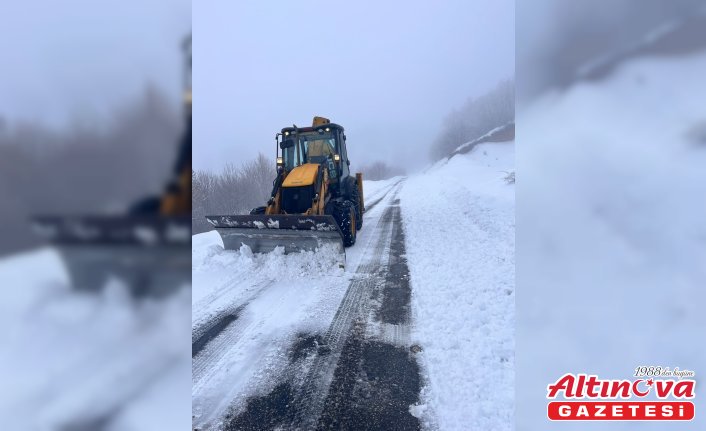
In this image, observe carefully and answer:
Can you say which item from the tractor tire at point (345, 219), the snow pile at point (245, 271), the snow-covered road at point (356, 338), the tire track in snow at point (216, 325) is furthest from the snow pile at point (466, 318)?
the tire track in snow at point (216, 325)

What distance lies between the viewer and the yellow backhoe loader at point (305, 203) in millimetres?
6328

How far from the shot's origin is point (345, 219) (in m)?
7.51

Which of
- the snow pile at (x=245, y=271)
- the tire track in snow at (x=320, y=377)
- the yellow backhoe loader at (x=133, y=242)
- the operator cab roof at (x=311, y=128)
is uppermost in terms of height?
the operator cab roof at (x=311, y=128)

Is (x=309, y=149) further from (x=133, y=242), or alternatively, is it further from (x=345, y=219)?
(x=133, y=242)

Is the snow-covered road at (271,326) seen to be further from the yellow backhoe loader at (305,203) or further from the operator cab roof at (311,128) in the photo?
the operator cab roof at (311,128)

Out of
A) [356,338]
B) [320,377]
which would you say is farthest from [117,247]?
[356,338]

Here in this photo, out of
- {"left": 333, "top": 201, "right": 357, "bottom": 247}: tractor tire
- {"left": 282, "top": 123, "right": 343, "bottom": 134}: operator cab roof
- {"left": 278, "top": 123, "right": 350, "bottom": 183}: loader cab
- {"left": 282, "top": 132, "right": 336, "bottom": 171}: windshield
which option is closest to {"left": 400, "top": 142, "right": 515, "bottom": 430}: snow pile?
{"left": 333, "top": 201, "right": 357, "bottom": 247}: tractor tire

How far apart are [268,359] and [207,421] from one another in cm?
78

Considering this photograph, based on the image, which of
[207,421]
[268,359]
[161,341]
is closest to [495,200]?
[268,359]

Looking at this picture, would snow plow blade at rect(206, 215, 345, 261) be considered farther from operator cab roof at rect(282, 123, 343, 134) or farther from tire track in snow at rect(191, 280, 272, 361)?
operator cab roof at rect(282, 123, 343, 134)

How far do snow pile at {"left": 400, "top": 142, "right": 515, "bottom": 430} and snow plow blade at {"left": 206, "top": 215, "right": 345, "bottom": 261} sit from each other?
1.51 metres

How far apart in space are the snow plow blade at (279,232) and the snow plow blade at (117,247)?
5168 mm

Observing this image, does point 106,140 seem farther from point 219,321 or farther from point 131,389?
point 219,321

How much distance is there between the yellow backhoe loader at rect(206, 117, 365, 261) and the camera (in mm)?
6328
